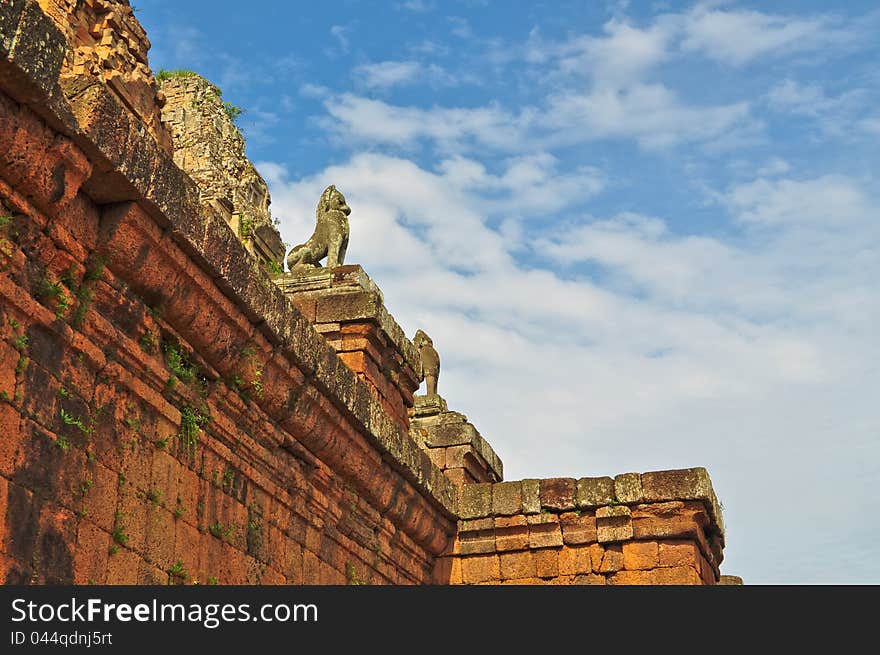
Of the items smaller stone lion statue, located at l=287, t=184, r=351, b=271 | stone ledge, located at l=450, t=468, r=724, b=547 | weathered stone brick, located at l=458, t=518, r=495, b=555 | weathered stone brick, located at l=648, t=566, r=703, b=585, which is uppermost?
smaller stone lion statue, located at l=287, t=184, r=351, b=271


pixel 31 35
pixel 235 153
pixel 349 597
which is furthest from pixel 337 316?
pixel 235 153

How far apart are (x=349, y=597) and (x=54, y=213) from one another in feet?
7.50

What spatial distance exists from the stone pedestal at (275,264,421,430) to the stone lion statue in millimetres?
4092

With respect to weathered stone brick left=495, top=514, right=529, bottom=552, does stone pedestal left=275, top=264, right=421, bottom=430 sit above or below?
above

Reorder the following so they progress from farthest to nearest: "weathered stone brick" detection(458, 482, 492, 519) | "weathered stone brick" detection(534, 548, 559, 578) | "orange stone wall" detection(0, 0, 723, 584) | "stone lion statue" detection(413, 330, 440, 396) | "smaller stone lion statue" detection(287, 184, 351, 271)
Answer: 1. "stone lion statue" detection(413, 330, 440, 396)
2. "smaller stone lion statue" detection(287, 184, 351, 271)
3. "weathered stone brick" detection(458, 482, 492, 519)
4. "weathered stone brick" detection(534, 548, 559, 578)
5. "orange stone wall" detection(0, 0, 723, 584)

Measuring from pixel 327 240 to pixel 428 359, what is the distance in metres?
3.39

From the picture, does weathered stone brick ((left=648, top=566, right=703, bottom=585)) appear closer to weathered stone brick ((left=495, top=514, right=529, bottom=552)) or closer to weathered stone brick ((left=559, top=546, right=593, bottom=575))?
weathered stone brick ((left=559, top=546, right=593, bottom=575))

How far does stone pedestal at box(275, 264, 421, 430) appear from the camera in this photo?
9727 mm

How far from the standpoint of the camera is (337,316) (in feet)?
32.4

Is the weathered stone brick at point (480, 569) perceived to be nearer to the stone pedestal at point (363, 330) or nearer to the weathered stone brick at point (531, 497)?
the weathered stone brick at point (531, 497)

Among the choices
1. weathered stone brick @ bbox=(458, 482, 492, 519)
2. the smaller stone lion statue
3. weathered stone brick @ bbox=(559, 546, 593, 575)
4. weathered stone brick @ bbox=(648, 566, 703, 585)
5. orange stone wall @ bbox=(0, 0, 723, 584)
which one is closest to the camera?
orange stone wall @ bbox=(0, 0, 723, 584)

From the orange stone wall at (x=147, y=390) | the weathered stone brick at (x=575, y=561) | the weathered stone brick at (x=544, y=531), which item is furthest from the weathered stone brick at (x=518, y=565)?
the orange stone wall at (x=147, y=390)

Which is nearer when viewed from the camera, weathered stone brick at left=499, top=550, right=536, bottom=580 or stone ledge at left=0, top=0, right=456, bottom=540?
stone ledge at left=0, top=0, right=456, bottom=540

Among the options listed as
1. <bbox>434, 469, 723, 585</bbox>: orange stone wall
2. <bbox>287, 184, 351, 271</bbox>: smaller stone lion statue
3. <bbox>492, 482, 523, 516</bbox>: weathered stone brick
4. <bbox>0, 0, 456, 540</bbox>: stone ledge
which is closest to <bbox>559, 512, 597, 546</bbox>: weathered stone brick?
<bbox>434, 469, 723, 585</bbox>: orange stone wall
